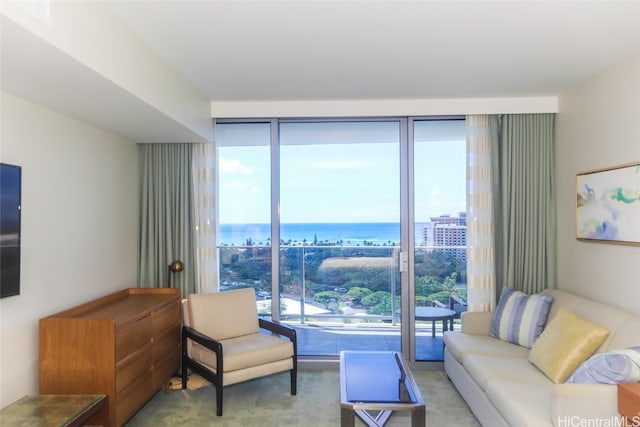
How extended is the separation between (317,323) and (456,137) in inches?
95.8

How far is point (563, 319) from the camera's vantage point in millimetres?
2688

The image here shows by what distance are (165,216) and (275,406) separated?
2.11 m

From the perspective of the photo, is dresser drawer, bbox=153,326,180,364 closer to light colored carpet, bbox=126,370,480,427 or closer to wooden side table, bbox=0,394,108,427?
light colored carpet, bbox=126,370,480,427

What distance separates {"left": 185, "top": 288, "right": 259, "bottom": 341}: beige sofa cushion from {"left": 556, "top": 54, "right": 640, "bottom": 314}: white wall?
116 inches

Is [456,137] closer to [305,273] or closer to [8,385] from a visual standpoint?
[305,273]

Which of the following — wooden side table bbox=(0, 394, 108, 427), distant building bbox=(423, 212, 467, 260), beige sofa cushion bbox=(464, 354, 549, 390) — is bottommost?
wooden side table bbox=(0, 394, 108, 427)

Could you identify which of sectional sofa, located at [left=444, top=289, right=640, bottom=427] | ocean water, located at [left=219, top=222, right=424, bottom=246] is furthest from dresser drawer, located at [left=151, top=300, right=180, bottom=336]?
sectional sofa, located at [left=444, top=289, right=640, bottom=427]

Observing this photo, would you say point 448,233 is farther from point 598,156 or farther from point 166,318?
point 166,318

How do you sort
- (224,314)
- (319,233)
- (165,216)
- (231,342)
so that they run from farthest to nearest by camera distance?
(319,233) → (165,216) → (224,314) → (231,342)

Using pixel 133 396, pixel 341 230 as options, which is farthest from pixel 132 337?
pixel 341 230

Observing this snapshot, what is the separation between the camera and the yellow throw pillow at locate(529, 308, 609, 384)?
240 centimetres

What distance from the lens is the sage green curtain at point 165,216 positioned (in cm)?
379

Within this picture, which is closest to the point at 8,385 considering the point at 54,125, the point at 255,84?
the point at 54,125

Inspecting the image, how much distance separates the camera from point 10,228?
214 cm
